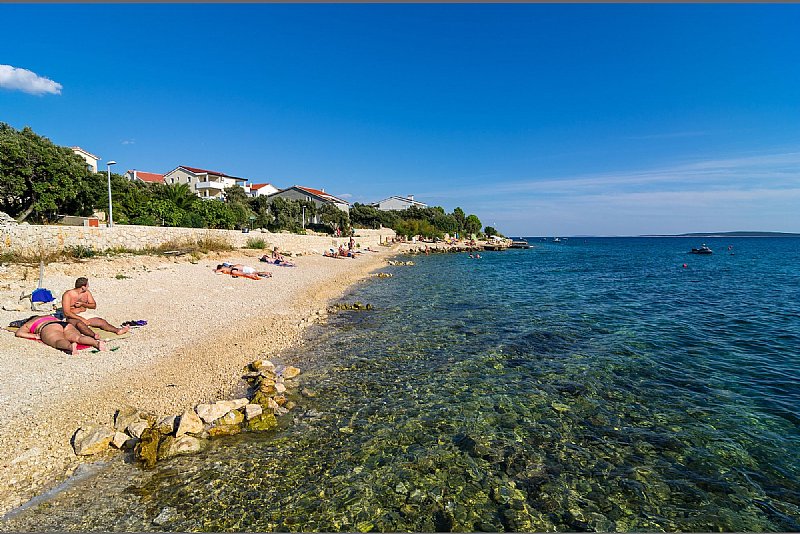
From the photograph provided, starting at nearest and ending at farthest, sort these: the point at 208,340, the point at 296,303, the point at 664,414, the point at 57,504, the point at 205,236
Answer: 1. the point at 57,504
2. the point at 664,414
3. the point at 208,340
4. the point at 296,303
5. the point at 205,236

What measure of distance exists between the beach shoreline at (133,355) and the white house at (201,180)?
195 feet

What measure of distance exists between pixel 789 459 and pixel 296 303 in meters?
17.2

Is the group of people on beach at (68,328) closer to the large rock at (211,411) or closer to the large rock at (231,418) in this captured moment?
the large rock at (211,411)

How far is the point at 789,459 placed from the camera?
641cm

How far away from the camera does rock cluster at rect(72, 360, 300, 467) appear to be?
19.9 ft

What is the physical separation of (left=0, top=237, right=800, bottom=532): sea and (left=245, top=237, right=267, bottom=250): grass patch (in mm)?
24856

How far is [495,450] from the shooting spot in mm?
6594

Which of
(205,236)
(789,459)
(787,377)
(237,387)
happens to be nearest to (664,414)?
(789,459)

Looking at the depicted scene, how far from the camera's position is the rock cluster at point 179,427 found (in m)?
6.07

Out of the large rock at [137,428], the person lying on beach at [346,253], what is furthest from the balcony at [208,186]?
the large rock at [137,428]

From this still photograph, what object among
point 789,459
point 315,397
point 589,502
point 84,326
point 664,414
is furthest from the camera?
point 84,326

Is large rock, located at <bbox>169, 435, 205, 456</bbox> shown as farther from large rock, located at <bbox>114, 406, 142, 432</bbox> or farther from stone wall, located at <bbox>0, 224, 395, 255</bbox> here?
stone wall, located at <bbox>0, 224, 395, 255</bbox>

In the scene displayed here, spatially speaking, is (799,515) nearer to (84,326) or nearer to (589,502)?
(589,502)

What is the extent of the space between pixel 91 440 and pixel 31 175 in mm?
29304
